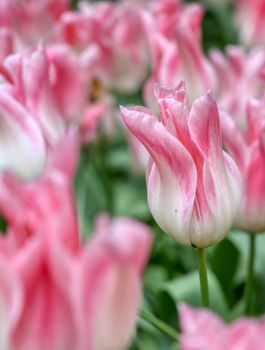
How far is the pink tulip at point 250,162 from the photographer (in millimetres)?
770

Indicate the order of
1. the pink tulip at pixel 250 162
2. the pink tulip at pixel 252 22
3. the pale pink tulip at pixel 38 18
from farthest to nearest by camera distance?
the pink tulip at pixel 252 22
the pale pink tulip at pixel 38 18
the pink tulip at pixel 250 162

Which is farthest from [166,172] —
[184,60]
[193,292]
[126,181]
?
[126,181]

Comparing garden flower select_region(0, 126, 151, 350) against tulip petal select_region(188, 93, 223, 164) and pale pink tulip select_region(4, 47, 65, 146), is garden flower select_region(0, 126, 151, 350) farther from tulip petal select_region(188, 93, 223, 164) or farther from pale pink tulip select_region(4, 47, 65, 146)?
pale pink tulip select_region(4, 47, 65, 146)

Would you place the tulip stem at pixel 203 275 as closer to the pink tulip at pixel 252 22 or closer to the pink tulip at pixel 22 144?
the pink tulip at pixel 22 144

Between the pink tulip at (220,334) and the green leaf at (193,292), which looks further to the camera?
the green leaf at (193,292)

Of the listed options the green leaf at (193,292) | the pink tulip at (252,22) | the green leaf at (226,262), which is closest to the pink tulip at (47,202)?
the green leaf at (193,292)

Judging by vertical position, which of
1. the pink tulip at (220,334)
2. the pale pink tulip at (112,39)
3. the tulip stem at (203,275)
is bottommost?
the pale pink tulip at (112,39)

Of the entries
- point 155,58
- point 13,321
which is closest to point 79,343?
point 13,321

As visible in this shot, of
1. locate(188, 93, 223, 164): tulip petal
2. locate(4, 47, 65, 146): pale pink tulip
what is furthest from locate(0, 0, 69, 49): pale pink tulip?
locate(188, 93, 223, 164): tulip petal

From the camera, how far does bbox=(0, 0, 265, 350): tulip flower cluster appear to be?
46 centimetres

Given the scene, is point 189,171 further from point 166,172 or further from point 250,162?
point 250,162

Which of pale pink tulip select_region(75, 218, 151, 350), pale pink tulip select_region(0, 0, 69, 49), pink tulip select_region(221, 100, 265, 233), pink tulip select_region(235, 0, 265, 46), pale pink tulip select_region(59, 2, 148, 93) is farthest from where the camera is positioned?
pink tulip select_region(235, 0, 265, 46)

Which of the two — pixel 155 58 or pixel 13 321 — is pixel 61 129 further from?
pixel 13 321

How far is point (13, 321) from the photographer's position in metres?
0.46
